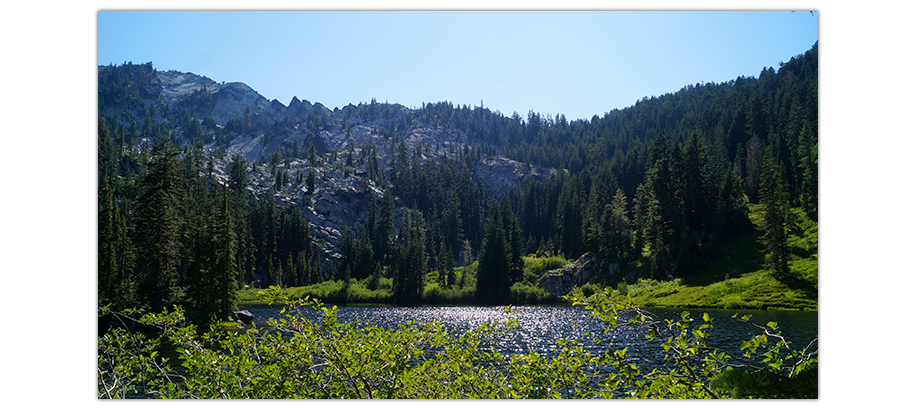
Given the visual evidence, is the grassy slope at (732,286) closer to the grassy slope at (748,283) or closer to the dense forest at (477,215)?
the grassy slope at (748,283)

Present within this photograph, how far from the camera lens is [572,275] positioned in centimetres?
7956

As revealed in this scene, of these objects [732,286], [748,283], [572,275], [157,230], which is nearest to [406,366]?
[157,230]

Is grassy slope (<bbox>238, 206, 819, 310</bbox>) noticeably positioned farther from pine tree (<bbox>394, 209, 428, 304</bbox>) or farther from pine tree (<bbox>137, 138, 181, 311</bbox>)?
pine tree (<bbox>137, 138, 181, 311</bbox>)

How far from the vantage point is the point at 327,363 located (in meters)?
6.15

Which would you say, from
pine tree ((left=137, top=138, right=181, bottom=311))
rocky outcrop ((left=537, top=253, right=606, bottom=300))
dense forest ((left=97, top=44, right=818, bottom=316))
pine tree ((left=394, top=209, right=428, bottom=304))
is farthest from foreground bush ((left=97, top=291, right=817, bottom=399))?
pine tree ((left=394, top=209, right=428, bottom=304))

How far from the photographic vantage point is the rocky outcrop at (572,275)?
77.6 m

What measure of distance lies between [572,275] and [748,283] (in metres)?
34.8

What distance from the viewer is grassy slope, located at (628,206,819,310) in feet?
114

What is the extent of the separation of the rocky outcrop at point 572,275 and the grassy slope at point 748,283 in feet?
37.6

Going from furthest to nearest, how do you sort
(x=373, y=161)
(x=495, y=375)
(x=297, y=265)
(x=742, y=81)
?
(x=373, y=161) → (x=742, y=81) → (x=297, y=265) → (x=495, y=375)

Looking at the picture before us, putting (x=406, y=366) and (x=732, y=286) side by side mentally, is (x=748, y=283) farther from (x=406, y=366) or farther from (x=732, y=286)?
(x=406, y=366)
